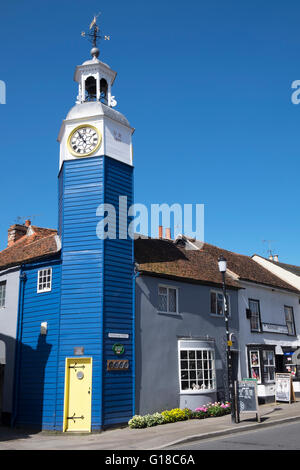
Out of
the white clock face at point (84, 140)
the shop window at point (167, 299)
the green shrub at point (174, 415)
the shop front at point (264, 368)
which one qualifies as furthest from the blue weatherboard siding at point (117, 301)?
the shop front at point (264, 368)

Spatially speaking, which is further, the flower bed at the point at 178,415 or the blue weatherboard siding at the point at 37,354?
the blue weatherboard siding at the point at 37,354

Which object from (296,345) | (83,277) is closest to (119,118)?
(83,277)

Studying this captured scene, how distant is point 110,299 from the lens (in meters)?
16.4

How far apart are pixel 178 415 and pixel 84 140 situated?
11.4 meters

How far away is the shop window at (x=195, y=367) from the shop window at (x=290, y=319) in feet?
26.8

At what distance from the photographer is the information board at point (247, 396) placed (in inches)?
602

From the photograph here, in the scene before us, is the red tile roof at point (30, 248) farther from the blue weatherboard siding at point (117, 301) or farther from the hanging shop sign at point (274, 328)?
the hanging shop sign at point (274, 328)

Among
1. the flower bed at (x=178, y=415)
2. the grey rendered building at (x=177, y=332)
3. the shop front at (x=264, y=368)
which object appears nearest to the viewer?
the flower bed at (x=178, y=415)

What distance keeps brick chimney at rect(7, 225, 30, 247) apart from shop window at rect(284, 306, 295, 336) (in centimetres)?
1574

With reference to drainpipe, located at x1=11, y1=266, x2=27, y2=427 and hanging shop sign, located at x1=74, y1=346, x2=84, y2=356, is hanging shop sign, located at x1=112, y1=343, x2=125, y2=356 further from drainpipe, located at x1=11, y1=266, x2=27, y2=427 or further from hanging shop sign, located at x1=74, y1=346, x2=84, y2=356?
drainpipe, located at x1=11, y1=266, x2=27, y2=427

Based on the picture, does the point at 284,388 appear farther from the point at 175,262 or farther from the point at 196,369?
the point at 175,262

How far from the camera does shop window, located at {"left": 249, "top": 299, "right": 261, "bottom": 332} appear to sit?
74.8 ft
